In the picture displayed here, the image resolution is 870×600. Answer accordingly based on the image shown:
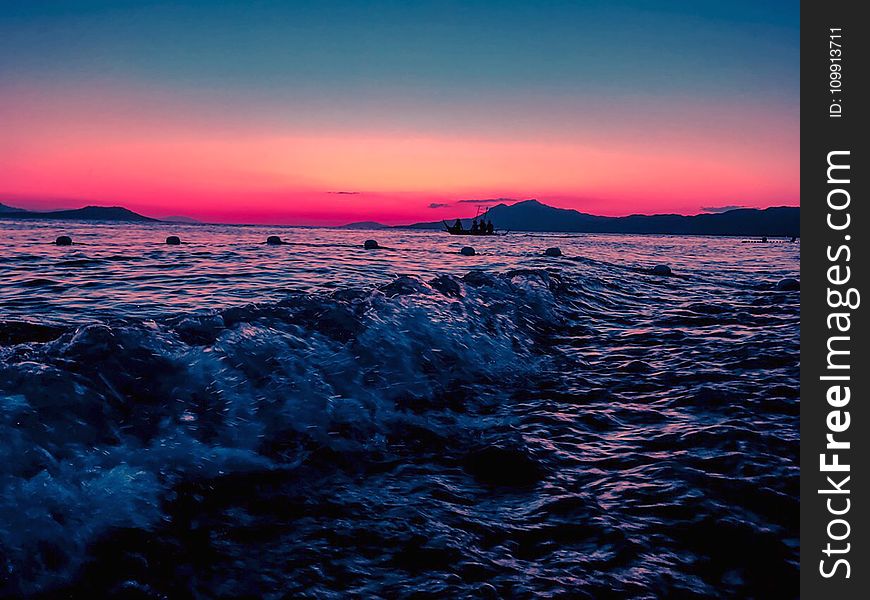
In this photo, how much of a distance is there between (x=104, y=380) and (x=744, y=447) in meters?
6.21

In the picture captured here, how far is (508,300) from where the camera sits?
1207 cm

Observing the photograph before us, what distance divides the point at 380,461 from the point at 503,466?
1.13m

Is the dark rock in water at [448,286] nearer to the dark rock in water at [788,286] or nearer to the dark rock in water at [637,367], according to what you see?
the dark rock in water at [637,367]

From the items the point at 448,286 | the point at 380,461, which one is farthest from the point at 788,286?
the point at 380,461

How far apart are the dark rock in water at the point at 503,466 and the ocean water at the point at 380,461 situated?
27 mm

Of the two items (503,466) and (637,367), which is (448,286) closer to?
(637,367)

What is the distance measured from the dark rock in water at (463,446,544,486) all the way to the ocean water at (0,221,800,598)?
27 millimetres

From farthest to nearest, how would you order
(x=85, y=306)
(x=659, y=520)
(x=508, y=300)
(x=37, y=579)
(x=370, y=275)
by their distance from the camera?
(x=370, y=275) < (x=508, y=300) < (x=85, y=306) < (x=659, y=520) < (x=37, y=579)

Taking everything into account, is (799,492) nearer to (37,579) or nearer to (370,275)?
(37,579)

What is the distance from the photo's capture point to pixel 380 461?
4.61m

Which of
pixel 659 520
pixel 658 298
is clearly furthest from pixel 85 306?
pixel 658 298

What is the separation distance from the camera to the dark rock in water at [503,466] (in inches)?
167

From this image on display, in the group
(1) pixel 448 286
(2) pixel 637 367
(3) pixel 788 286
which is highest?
(1) pixel 448 286

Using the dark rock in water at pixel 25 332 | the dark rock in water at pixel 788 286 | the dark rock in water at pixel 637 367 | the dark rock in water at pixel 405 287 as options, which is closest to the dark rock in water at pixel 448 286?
the dark rock in water at pixel 405 287
